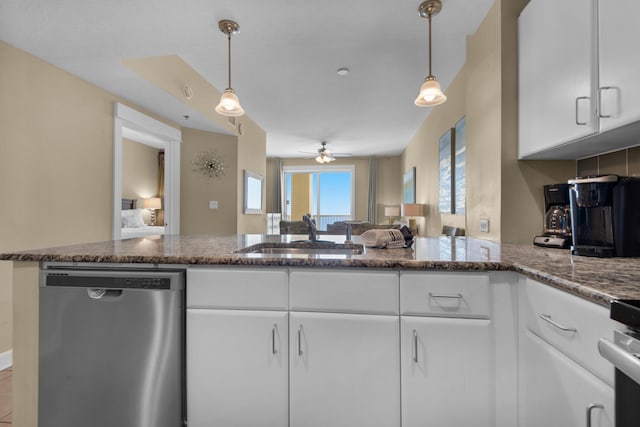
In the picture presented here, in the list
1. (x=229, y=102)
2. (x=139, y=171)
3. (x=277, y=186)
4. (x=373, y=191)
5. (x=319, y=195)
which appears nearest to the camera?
(x=229, y=102)

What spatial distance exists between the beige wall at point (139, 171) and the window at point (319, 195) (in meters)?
3.33

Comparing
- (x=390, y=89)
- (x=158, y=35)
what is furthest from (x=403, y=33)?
(x=158, y=35)

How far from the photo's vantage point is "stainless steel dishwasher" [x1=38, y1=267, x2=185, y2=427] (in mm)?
1282

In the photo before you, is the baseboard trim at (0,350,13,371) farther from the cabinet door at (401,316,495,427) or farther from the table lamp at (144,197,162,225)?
the table lamp at (144,197,162,225)

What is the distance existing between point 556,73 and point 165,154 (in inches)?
173

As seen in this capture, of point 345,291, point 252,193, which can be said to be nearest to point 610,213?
point 345,291

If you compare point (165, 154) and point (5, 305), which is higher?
point (165, 154)

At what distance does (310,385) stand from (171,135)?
3953 millimetres

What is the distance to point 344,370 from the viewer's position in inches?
48.3

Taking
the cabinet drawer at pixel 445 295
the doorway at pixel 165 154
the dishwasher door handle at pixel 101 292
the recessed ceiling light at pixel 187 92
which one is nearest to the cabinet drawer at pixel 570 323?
the cabinet drawer at pixel 445 295

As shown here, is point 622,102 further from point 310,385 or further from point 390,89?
point 390,89

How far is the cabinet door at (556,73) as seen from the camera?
127 centimetres

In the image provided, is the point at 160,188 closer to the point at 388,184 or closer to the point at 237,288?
the point at 388,184

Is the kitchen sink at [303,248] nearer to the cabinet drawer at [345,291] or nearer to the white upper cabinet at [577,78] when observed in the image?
the cabinet drawer at [345,291]
